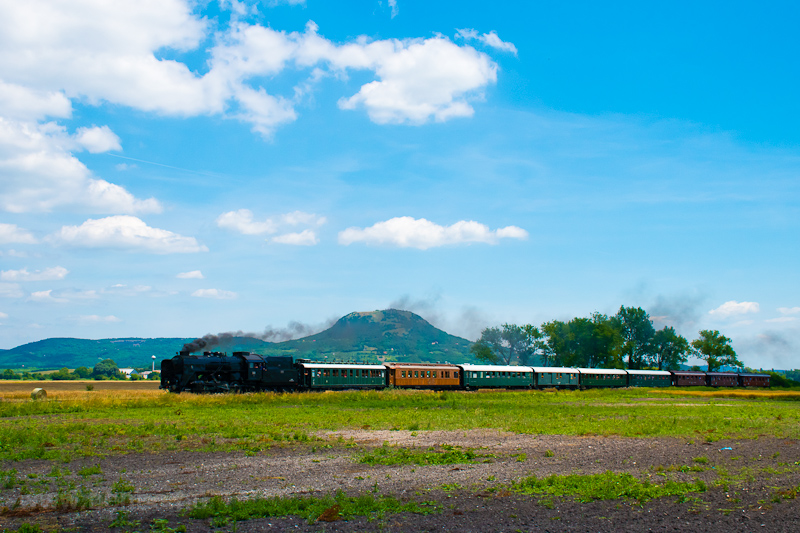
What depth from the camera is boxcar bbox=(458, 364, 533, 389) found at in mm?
74625

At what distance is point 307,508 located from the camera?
39.6 feet

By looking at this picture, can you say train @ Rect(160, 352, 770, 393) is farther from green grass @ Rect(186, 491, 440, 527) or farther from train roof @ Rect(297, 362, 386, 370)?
green grass @ Rect(186, 491, 440, 527)

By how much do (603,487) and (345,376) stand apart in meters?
52.2

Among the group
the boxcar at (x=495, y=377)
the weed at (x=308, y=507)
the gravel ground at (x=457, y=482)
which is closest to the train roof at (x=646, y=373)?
the boxcar at (x=495, y=377)

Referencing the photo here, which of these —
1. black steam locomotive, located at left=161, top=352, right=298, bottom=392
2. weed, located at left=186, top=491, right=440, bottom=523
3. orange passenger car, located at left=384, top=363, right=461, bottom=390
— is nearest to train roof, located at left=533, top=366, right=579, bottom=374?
orange passenger car, located at left=384, top=363, right=461, bottom=390

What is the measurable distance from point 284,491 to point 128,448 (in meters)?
10.1

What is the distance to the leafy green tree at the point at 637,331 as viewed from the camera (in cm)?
14762

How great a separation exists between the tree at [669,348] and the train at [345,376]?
54.8 meters

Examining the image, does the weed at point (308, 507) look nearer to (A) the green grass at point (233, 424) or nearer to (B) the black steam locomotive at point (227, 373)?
(A) the green grass at point (233, 424)

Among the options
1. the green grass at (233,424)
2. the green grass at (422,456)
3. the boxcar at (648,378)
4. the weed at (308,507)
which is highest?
the weed at (308,507)

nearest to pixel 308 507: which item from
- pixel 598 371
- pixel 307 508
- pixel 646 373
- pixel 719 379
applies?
pixel 307 508

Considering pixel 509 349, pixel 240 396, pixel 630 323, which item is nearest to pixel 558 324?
pixel 509 349

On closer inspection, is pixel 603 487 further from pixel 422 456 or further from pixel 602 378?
pixel 602 378

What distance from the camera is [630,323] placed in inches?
5891
